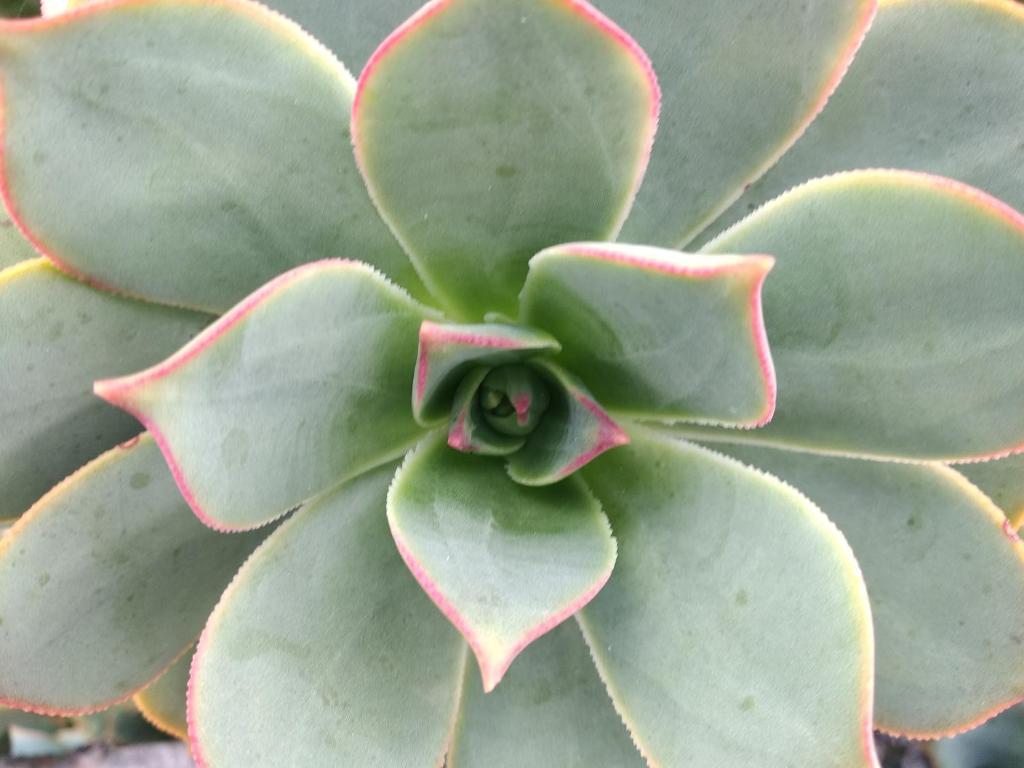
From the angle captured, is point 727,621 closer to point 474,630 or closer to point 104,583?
point 474,630

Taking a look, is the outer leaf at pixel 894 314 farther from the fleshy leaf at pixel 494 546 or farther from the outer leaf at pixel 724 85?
the fleshy leaf at pixel 494 546

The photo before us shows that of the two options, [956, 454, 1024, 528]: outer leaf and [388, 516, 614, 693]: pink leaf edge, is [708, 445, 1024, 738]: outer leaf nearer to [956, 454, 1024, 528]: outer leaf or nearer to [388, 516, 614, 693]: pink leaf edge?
[956, 454, 1024, 528]: outer leaf

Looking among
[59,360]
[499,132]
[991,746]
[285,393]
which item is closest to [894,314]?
[499,132]

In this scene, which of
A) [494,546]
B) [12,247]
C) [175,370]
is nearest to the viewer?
[175,370]

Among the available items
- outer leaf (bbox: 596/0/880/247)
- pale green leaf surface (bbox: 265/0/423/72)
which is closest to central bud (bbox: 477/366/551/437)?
outer leaf (bbox: 596/0/880/247)

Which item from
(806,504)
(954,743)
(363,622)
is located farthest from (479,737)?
(954,743)

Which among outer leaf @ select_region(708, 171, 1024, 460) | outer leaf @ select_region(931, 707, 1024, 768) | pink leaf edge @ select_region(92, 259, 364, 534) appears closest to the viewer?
pink leaf edge @ select_region(92, 259, 364, 534)

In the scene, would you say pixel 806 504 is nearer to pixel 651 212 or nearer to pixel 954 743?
pixel 651 212
